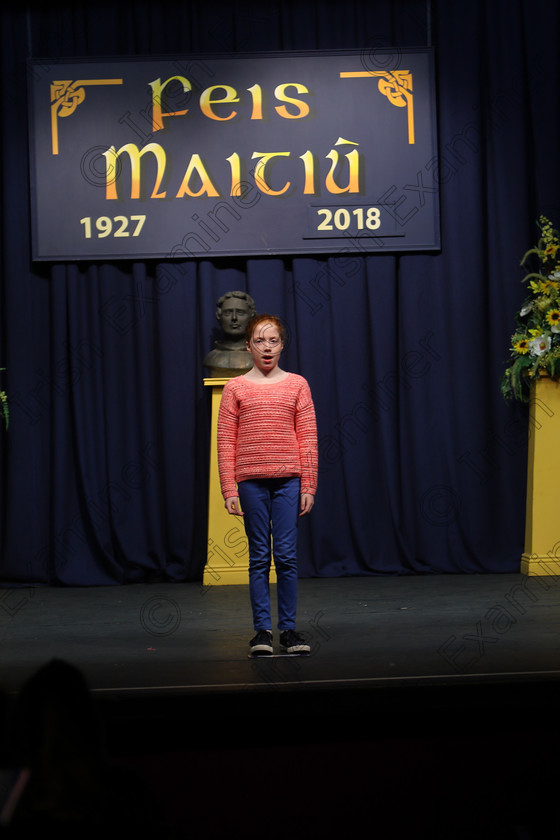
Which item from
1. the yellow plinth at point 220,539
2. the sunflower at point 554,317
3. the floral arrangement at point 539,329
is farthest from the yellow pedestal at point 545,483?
the yellow plinth at point 220,539

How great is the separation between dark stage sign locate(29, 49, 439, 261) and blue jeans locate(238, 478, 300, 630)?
234cm

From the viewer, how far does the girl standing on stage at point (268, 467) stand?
11.4 feet

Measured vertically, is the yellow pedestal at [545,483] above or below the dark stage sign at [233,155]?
below

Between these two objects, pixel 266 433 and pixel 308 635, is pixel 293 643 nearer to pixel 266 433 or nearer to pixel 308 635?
pixel 308 635

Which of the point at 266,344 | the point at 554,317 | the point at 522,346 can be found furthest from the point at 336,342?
the point at 266,344

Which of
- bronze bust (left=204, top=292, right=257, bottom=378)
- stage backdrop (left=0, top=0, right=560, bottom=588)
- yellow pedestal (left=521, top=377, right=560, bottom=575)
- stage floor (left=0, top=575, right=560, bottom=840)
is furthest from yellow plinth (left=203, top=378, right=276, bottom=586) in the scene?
yellow pedestal (left=521, top=377, right=560, bottom=575)

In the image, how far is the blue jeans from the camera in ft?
11.5

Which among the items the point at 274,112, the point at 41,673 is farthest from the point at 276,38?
the point at 41,673

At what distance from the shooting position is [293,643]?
11.6ft

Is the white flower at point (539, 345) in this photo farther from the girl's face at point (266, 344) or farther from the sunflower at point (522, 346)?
the girl's face at point (266, 344)

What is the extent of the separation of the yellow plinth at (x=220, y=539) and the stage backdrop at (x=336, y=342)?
0.89ft

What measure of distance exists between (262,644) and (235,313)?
2.29 m

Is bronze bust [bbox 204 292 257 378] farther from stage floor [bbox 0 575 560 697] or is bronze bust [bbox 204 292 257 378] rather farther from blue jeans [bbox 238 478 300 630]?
blue jeans [bbox 238 478 300 630]

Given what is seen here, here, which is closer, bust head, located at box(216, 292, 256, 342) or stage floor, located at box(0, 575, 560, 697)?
stage floor, located at box(0, 575, 560, 697)
